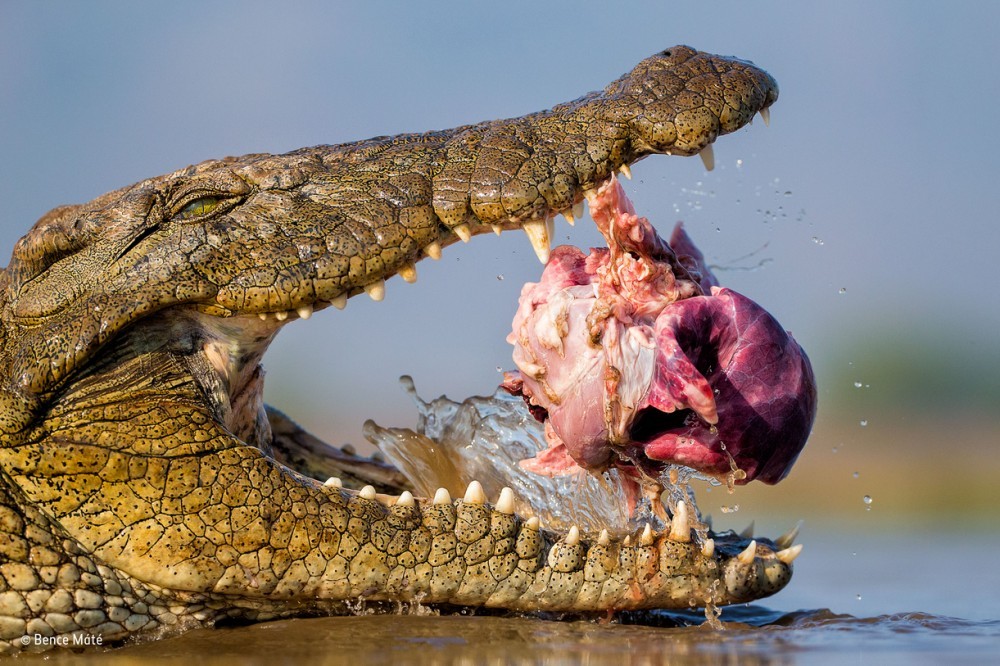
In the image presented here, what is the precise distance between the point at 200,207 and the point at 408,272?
761 millimetres

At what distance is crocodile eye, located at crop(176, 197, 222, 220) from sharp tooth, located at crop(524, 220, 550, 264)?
3.47 feet

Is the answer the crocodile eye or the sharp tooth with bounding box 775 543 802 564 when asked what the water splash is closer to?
the sharp tooth with bounding box 775 543 802 564

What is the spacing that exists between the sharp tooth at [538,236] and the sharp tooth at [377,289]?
494 mm

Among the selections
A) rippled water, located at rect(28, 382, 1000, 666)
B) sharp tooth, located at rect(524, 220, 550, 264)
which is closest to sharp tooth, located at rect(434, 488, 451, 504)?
rippled water, located at rect(28, 382, 1000, 666)

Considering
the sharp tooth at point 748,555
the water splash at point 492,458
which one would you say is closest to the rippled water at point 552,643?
the sharp tooth at point 748,555

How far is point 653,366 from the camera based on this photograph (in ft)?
13.1

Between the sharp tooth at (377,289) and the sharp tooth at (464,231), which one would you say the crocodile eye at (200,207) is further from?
the sharp tooth at (464,231)

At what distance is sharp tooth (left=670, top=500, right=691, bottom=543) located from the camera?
388 cm

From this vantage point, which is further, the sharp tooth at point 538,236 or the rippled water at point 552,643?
the sharp tooth at point 538,236

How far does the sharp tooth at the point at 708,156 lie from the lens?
12.9ft

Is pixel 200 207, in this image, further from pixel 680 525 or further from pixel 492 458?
pixel 680 525

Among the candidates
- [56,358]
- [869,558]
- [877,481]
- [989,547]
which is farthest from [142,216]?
[877,481]

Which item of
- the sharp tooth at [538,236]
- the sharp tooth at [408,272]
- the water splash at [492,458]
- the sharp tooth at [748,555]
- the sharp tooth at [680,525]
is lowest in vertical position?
the sharp tooth at [748,555]

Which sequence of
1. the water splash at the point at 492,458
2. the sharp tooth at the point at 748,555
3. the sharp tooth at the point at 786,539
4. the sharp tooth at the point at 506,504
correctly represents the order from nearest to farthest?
1. the sharp tooth at the point at 506,504
2. the sharp tooth at the point at 748,555
3. the sharp tooth at the point at 786,539
4. the water splash at the point at 492,458
